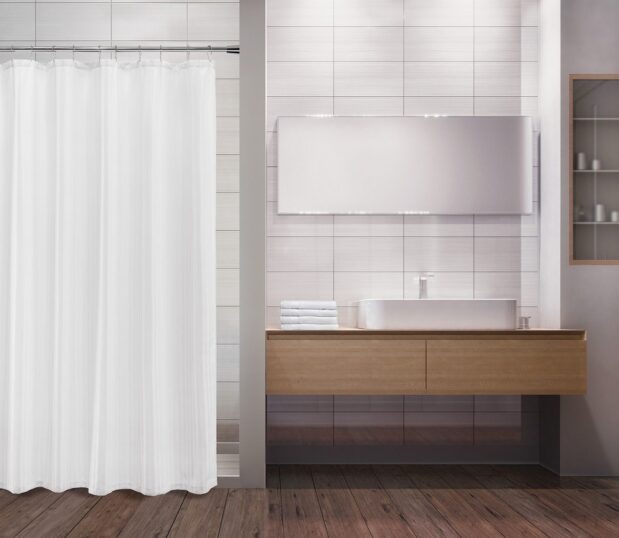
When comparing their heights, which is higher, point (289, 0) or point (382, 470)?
point (289, 0)

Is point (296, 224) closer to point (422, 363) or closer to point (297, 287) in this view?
point (297, 287)

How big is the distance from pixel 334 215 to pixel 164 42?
1.43 metres

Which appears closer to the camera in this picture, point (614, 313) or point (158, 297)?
point (158, 297)

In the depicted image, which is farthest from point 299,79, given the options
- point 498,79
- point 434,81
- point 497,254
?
point 497,254

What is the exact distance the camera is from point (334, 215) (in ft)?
11.7

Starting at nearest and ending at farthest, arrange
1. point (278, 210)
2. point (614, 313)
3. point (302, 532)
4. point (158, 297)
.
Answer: point (302, 532) < point (158, 297) < point (614, 313) < point (278, 210)

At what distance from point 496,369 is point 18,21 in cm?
334

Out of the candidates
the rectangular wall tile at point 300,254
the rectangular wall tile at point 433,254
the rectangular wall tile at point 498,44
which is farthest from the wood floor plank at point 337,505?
the rectangular wall tile at point 498,44

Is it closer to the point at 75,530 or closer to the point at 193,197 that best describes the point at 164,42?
the point at 193,197

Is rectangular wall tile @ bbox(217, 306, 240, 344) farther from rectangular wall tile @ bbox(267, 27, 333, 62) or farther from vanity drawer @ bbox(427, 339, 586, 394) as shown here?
rectangular wall tile @ bbox(267, 27, 333, 62)

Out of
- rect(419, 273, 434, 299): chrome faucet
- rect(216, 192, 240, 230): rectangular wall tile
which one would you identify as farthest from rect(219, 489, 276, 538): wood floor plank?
rect(216, 192, 240, 230): rectangular wall tile

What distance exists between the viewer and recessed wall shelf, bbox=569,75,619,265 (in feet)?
10.7

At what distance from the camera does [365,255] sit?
11.7ft

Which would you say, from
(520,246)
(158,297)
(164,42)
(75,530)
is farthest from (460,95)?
(75,530)
